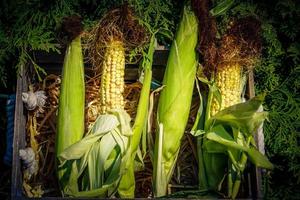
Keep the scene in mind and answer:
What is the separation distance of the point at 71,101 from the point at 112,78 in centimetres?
14

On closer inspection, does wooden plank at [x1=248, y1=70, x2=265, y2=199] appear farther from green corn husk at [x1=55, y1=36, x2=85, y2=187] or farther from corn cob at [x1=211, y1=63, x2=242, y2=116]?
green corn husk at [x1=55, y1=36, x2=85, y2=187]

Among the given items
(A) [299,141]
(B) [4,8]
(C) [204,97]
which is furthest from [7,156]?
(A) [299,141]

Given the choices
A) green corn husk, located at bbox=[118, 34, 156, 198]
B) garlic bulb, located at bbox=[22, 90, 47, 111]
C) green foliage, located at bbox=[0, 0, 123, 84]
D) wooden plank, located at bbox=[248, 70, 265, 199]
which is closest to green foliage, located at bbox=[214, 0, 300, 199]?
wooden plank, located at bbox=[248, 70, 265, 199]

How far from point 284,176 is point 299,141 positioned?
0.40 feet

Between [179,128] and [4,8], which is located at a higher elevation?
[4,8]

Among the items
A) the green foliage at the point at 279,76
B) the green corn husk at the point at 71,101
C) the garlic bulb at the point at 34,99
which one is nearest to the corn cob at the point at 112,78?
the green corn husk at the point at 71,101

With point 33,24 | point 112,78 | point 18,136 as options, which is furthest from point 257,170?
point 33,24

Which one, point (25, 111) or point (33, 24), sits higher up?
point (33, 24)

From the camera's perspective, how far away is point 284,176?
157 cm

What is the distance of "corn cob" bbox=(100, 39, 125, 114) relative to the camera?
148cm

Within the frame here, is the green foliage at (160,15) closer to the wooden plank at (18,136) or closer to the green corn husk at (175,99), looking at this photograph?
the green corn husk at (175,99)

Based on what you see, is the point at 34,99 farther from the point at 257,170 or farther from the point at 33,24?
the point at 257,170

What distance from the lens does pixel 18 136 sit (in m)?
1.48

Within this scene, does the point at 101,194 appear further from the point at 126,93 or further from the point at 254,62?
the point at 254,62
